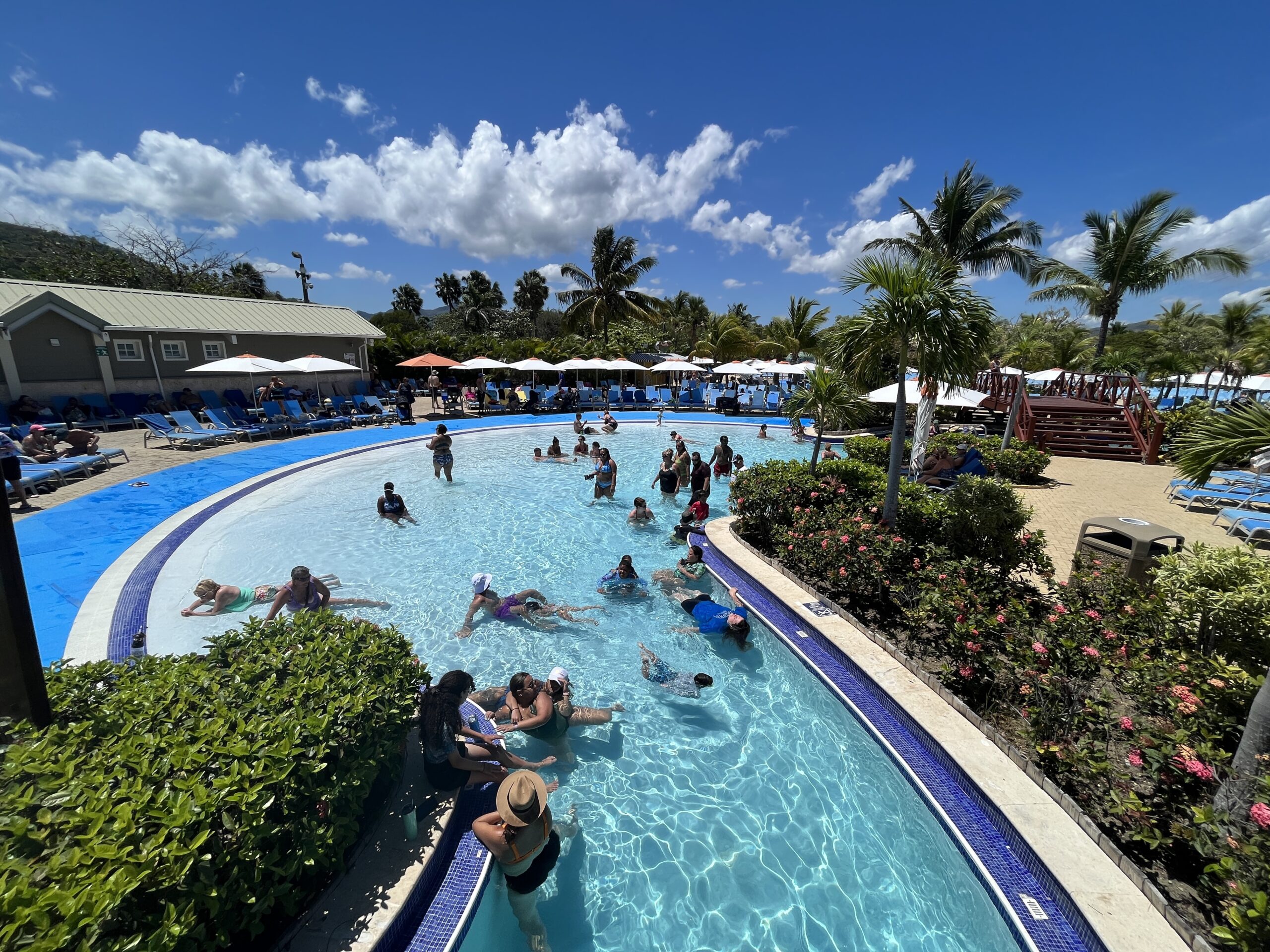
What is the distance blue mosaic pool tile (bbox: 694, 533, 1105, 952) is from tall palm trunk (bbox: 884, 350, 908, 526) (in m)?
2.77

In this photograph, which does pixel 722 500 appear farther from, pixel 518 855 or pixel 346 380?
pixel 346 380

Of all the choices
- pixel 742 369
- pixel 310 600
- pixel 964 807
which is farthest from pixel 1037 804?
pixel 742 369

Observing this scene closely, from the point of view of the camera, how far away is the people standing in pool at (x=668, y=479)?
42.6ft

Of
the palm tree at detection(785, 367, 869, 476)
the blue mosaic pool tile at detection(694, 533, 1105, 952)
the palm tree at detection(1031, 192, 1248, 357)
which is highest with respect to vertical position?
the palm tree at detection(1031, 192, 1248, 357)

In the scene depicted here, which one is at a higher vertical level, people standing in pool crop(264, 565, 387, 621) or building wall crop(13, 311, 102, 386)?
building wall crop(13, 311, 102, 386)

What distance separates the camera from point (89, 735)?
307 cm

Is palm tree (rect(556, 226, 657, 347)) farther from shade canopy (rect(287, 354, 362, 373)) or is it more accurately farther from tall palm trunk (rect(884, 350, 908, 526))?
tall palm trunk (rect(884, 350, 908, 526))

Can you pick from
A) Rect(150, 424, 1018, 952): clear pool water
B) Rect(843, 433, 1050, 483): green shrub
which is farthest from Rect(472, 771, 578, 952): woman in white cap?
Rect(843, 433, 1050, 483): green shrub

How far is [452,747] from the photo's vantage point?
14.1 ft

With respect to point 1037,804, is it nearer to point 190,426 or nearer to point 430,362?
point 190,426

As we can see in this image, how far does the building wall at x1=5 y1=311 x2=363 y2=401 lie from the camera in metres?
18.0

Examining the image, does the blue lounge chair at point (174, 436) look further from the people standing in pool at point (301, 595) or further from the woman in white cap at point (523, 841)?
the woman in white cap at point (523, 841)

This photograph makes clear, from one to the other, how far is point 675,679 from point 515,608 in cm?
258

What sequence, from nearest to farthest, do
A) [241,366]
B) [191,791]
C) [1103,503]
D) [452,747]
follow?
[191,791] < [452,747] < [1103,503] < [241,366]
